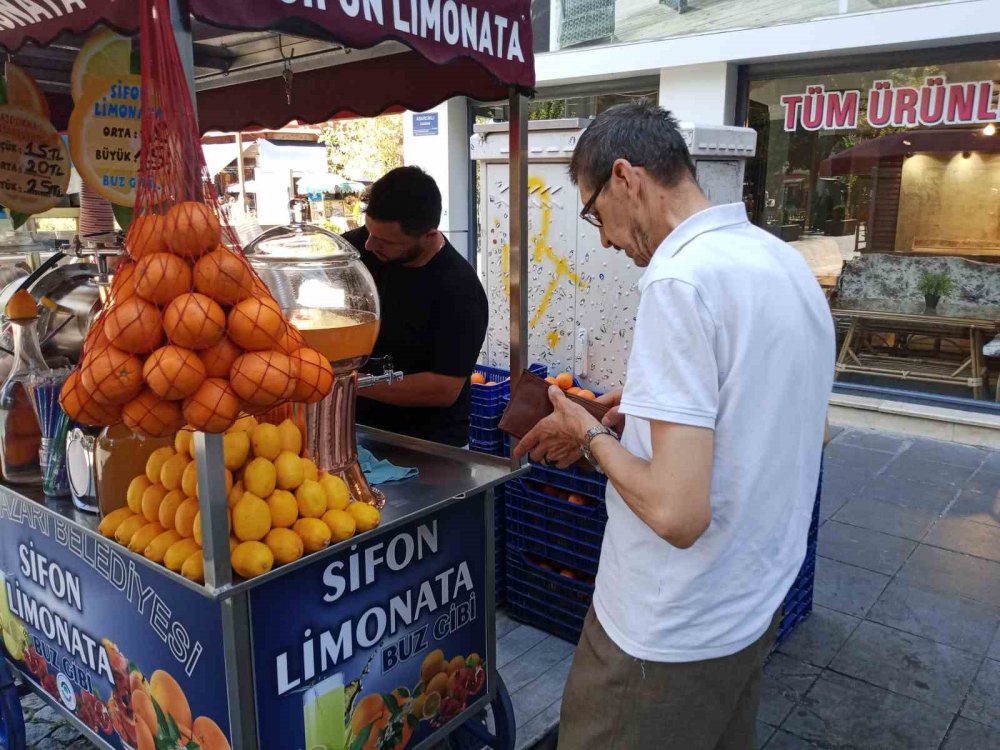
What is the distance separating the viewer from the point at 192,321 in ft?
Answer: 4.55

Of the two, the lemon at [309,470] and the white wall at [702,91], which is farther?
the white wall at [702,91]

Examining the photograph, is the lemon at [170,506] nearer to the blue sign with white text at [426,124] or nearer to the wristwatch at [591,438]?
the wristwatch at [591,438]

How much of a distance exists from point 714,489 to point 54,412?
1.79 m

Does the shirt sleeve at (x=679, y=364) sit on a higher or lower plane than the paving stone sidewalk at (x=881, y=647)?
higher

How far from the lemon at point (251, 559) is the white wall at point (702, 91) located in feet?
19.6

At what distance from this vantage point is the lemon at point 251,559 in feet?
5.28

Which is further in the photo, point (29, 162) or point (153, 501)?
point (29, 162)

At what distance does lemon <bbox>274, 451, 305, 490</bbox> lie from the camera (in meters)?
1.73

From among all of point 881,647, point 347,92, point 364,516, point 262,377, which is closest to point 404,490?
point 364,516

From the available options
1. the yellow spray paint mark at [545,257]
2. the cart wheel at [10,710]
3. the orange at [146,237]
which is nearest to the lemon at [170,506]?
the orange at [146,237]

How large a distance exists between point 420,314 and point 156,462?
1.31 metres

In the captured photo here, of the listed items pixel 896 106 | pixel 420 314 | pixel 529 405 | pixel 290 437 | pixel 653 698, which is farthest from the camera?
pixel 896 106

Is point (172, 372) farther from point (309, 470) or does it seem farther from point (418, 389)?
point (418, 389)

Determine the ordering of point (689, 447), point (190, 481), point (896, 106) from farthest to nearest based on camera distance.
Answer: point (896, 106)
point (190, 481)
point (689, 447)
